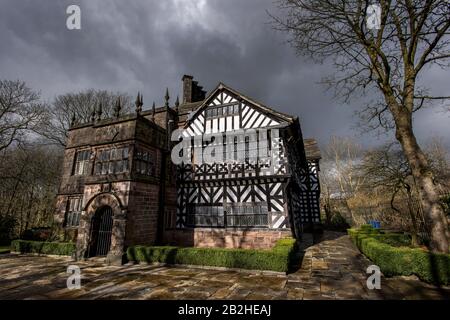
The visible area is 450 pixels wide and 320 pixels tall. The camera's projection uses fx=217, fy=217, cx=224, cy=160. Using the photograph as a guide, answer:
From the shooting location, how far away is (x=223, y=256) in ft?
27.5

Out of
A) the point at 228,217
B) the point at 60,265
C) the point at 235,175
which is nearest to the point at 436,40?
the point at 235,175


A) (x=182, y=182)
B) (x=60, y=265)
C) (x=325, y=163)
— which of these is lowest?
(x=60, y=265)

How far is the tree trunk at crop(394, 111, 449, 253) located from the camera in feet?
23.0

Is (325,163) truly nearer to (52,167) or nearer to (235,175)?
(235,175)

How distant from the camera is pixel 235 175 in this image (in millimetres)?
12648

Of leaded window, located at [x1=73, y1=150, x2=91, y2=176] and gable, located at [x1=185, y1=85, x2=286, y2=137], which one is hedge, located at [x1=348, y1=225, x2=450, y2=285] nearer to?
→ gable, located at [x1=185, y1=85, x2=286, y2=137]

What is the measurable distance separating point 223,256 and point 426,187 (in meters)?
7.53

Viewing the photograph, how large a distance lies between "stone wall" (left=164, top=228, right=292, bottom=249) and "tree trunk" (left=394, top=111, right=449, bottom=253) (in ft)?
17.8

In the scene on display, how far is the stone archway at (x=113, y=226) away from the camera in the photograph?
9.76 m

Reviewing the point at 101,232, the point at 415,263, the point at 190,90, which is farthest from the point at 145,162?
the point at 415,263

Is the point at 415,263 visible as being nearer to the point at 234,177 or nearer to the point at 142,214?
the point at 234,177

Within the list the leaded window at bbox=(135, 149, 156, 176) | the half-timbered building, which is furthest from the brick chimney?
the leaded window at bbox=(135, 149, 156, 176)
